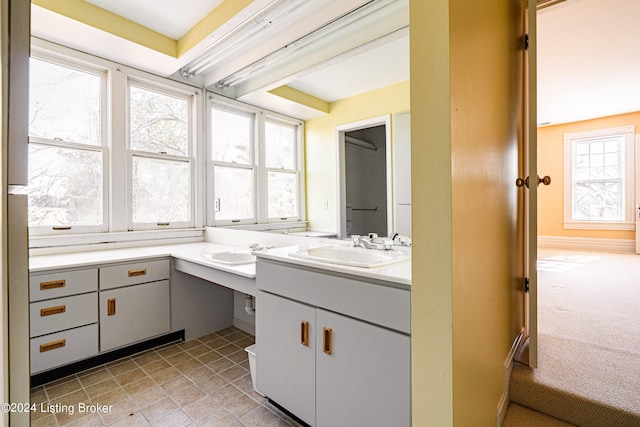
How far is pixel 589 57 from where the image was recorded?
3277 mm

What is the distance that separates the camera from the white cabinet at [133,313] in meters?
2.28

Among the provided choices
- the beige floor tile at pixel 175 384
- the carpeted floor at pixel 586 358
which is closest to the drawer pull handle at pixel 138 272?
the beige floor tile at pixel 175 384

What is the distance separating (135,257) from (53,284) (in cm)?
52

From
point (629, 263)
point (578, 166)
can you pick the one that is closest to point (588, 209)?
point (578, 166)

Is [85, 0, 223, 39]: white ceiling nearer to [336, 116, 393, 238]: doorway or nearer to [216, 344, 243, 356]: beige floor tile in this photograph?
[336, 116, 393, 238]: doorway

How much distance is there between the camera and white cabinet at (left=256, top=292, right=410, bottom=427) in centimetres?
117

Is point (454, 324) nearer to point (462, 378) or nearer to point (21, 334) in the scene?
point (462, 378)

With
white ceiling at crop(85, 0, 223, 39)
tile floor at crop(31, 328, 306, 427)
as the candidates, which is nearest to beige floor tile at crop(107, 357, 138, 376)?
tile floor at crop(31, 328, 306, 427)

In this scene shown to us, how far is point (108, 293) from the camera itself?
2285 millimetres

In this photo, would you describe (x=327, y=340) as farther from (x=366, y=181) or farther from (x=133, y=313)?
(x=133, y=313)

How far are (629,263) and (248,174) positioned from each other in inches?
215

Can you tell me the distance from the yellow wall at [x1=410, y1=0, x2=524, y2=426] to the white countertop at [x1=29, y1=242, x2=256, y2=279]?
1101 mm

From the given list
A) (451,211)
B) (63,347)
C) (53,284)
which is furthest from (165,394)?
(451,211)

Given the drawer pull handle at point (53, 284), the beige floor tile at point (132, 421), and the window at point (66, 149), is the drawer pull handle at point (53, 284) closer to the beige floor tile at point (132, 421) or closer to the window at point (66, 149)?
the window at point (66, 149)
